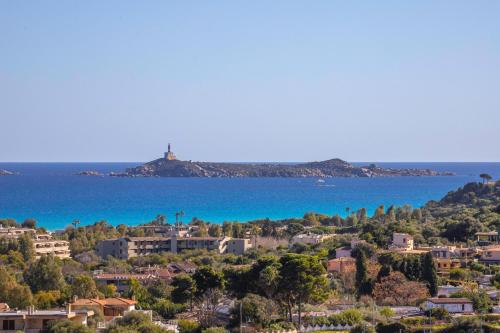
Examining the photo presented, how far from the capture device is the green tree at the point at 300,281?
38062mm

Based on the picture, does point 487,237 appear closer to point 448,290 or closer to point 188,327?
point 448,290

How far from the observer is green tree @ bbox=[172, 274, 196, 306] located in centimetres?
3866

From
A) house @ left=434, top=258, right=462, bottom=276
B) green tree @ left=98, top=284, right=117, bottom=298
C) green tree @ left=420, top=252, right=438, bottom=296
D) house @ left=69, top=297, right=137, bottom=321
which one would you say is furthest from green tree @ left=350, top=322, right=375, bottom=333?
house @ left=434, top=258, right=462, bottom=276

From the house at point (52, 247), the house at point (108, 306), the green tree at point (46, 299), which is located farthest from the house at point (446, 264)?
the house at point (52, 247)

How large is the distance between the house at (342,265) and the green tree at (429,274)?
4.48m

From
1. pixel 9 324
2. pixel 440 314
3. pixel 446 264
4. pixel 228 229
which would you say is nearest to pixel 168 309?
pixel 9 324

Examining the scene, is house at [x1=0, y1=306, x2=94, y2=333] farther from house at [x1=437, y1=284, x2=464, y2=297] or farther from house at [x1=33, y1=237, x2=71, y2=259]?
house at [x1=33, y1=237, x2=71, y2=259]

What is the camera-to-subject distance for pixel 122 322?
3123 cm

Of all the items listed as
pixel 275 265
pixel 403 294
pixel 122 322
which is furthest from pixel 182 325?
pixel 403 294

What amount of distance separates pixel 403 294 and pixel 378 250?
12821mm

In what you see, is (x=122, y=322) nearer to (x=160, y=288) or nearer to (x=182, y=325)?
(x=182, y=325)

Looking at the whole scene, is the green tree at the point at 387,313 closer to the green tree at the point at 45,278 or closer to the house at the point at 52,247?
the green tree at the point at 45,278

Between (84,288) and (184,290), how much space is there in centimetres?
423

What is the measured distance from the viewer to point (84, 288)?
131ft
